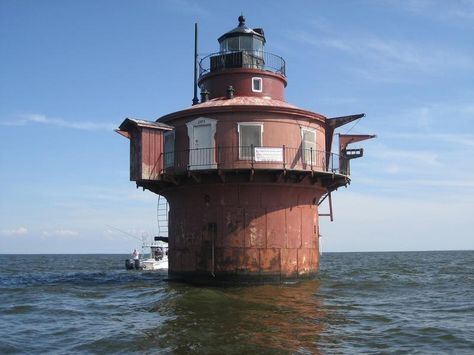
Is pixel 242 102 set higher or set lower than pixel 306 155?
higher

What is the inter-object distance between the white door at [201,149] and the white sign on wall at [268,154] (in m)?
1.76

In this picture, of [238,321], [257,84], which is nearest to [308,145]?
[257,84]

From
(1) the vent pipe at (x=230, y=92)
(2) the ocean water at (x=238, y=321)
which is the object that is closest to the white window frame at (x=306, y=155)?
(1) the vent pipe at (x=230, y=92)

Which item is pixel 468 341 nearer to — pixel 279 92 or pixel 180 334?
pixel 180 334

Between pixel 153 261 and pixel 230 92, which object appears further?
pixel 153 261

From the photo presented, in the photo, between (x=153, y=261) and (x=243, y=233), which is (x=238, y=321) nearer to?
(x=243, y=233)

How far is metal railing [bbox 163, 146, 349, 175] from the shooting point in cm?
2234

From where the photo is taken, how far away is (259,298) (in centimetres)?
1892

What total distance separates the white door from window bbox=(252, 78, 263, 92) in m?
3.61

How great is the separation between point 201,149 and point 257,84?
179 inches

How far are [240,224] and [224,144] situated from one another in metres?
3.12

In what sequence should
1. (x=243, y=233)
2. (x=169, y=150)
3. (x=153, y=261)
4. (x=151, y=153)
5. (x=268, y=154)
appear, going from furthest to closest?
(x=153, y=261)
(x=169, y=150)
(x=151, y=153)
(x=268, y=154)
(x=243, y=233)

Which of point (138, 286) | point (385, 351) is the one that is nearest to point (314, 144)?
point (138, 286)

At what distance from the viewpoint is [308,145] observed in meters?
23.7
